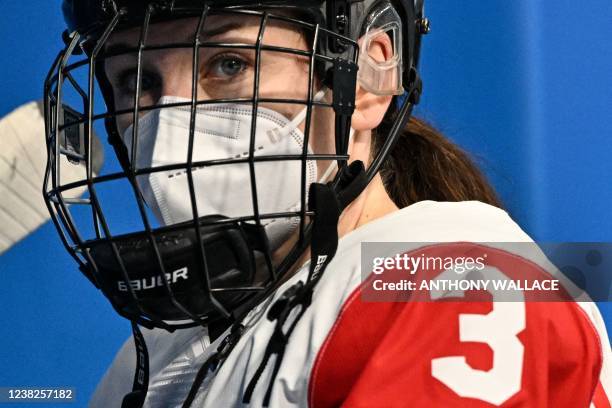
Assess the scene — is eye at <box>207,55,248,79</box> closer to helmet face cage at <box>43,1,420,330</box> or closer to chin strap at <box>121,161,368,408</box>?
helmet face cage at <box>43,1,420,330</box>

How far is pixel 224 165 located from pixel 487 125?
784 mm

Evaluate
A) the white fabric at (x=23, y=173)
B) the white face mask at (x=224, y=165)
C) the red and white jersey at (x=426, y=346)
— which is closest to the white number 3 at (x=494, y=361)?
the red and white jersey at (x=426, y=346)

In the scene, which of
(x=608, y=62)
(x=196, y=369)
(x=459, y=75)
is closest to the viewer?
(x=196, y=369)

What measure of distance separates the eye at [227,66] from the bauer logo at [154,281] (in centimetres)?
22

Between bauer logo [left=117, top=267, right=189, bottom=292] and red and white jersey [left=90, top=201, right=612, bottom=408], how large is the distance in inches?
4.5

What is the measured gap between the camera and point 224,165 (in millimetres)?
835

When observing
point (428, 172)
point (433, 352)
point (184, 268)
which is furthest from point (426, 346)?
point (428, 172)

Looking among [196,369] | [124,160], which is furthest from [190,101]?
[196,369]

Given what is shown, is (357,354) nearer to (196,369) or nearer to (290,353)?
(290,353)

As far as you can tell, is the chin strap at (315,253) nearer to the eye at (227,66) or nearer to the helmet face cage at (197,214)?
the helmet face cage at (197,214)

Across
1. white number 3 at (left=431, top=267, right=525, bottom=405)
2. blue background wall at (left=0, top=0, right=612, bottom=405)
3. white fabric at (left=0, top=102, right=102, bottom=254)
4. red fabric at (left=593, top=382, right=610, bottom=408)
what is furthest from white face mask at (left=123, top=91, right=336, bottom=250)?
white fabric at (left=0, top=102, right=102, bottom=254)

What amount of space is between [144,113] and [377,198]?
0.95ft

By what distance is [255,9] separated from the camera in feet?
2.84

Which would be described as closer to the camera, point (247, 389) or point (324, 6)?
point (247, 389)
